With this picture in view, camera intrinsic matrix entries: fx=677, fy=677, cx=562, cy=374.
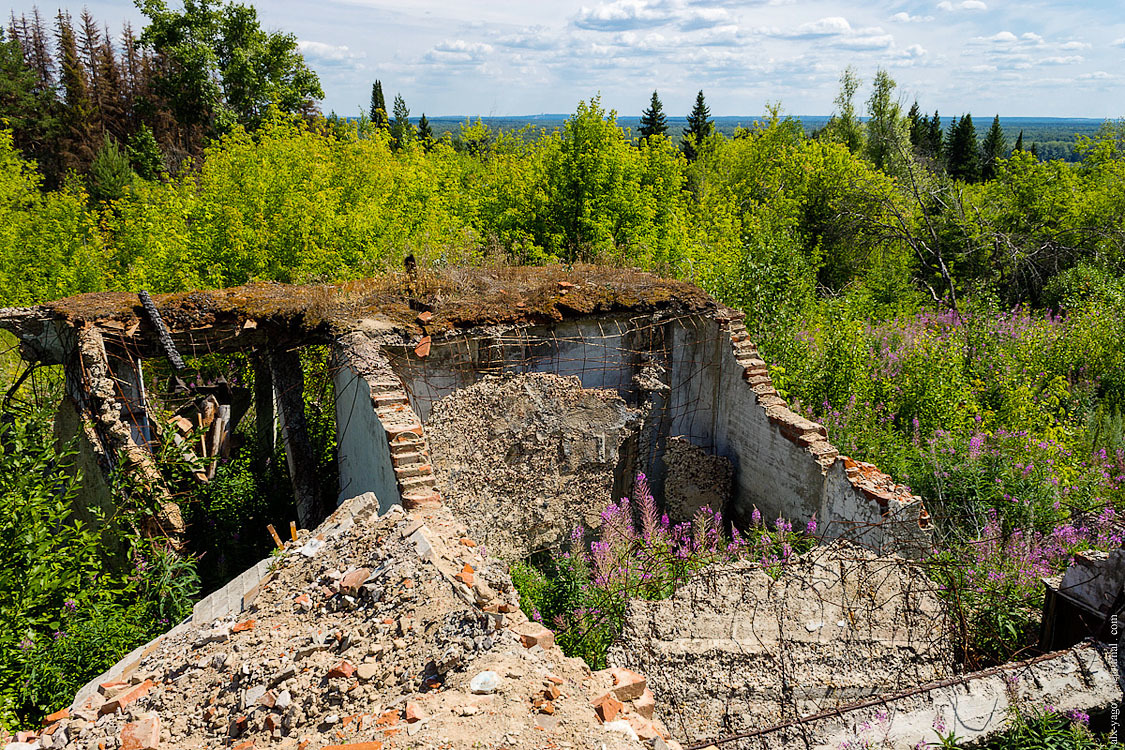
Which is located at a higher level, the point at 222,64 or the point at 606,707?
the point at 222,64

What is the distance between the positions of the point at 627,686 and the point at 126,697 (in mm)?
2752

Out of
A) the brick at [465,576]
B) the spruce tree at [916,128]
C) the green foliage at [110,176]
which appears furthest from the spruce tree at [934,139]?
the brick at [465,576]

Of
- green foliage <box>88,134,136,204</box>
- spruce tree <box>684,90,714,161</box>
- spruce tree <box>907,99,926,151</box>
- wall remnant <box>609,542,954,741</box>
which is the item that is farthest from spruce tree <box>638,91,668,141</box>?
wall remnant <box>609,542,954,741</box>

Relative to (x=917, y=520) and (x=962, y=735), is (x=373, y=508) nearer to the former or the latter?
(x=962, y=735)

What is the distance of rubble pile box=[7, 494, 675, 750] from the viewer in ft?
10.5

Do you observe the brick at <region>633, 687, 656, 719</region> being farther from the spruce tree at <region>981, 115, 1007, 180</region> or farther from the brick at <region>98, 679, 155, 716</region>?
the spruce tree at <region>981, 115, 1007, 180</region>

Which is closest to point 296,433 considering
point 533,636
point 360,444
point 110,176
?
point 360,444

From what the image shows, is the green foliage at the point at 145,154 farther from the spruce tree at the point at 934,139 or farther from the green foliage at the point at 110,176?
the spruce tree at the point at 934,139

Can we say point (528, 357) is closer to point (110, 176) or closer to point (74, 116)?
point (110, 176)

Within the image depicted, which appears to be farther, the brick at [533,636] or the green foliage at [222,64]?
the green foliage at [222,64]

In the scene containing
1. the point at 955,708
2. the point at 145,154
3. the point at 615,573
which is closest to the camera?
the point at 955,708

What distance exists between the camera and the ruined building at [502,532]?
355cm

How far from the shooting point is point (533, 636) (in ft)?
12.6

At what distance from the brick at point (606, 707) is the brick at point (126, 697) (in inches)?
98.2
